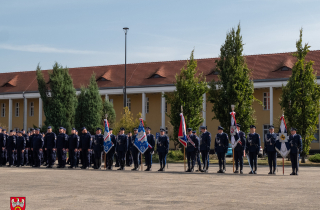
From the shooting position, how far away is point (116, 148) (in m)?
19.8

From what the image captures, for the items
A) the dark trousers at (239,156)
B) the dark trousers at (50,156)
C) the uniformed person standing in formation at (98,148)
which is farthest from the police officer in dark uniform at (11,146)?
the dark trousers at (239,156)

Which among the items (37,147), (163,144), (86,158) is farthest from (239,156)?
(37,147)

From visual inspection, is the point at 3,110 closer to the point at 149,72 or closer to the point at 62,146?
the point at 149,72

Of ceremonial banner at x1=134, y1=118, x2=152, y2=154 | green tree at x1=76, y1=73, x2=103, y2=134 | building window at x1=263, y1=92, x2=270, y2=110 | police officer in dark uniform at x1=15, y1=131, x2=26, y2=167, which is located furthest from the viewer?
building window at x1=263, y1=92, x2=270, y2=110

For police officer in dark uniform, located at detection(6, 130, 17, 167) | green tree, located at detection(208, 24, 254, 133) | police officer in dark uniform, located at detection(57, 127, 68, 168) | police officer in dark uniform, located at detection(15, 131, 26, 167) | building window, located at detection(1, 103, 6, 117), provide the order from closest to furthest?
police officer in dark uniform, located at detection(57, 127, 68, 168), police officer in dark uniform, located at detection(15, 131, 26, 167), police officer in dark uniform, located at detection(6, 130, 17, 167), green tree, located at detection(208, 24, 254, 133), building window, located at detection(1, 103, 6, 117)

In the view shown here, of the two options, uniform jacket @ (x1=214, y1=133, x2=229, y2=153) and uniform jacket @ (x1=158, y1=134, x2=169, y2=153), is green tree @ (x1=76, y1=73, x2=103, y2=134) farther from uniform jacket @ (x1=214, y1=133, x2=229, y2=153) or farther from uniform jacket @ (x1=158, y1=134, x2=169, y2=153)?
uniform jacket @ (x1=214, y1=133, x2=229, y2=153)

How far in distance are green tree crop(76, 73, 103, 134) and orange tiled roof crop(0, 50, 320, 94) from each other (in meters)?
7.08

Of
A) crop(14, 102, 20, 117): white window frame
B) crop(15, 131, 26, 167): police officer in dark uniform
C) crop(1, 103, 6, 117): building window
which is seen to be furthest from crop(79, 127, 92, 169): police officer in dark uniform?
crop(1, 103, 6, 117): building window

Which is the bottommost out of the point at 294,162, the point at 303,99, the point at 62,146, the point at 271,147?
the point at 294,162

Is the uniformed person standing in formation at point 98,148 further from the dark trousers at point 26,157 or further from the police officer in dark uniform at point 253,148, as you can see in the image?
the police officer in dark uniform at point 253,148

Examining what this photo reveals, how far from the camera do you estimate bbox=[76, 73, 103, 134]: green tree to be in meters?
37.2

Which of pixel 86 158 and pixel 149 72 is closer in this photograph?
pixel 86 158

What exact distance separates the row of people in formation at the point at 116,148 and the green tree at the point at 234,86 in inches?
322

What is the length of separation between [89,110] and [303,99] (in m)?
17.9
